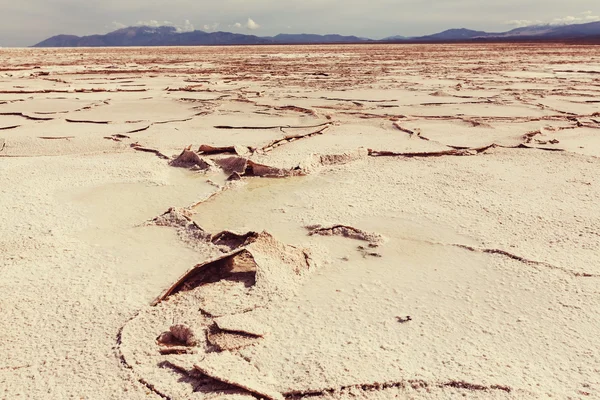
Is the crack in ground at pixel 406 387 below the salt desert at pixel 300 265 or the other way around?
below

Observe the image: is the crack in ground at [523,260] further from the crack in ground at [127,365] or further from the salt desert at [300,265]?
the crack in ground at [127,365]

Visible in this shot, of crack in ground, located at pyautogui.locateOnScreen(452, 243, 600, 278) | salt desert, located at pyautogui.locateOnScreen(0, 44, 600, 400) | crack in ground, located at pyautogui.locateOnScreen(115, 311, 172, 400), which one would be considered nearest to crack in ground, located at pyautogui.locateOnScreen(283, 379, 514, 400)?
salt desert, located at pyautogui.locateOnScreen(0, 44, 600, 400)

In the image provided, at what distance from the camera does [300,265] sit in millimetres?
1843

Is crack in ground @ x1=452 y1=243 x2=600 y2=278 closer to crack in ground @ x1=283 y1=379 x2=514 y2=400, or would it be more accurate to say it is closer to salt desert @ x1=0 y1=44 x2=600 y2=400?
salt desert @ x1=0 y1=44 x2=600 y2=400

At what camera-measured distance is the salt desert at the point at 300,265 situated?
127 centimetres

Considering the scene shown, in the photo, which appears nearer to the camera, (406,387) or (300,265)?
(406,387)

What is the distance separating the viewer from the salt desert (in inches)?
49.9

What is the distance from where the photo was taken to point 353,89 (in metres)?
7.62

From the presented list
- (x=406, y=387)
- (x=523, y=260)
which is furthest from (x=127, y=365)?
(x=523, y=260)

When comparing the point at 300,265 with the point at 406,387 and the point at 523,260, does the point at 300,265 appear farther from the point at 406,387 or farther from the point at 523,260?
the point at 523,260

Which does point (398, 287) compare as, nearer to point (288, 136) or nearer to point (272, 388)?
point (272, 388)

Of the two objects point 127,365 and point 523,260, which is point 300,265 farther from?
point 523,260

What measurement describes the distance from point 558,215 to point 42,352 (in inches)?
89.5

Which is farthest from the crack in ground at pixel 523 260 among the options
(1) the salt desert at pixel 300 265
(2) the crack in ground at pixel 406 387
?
(2) the crack in ground at pixel 406 387
